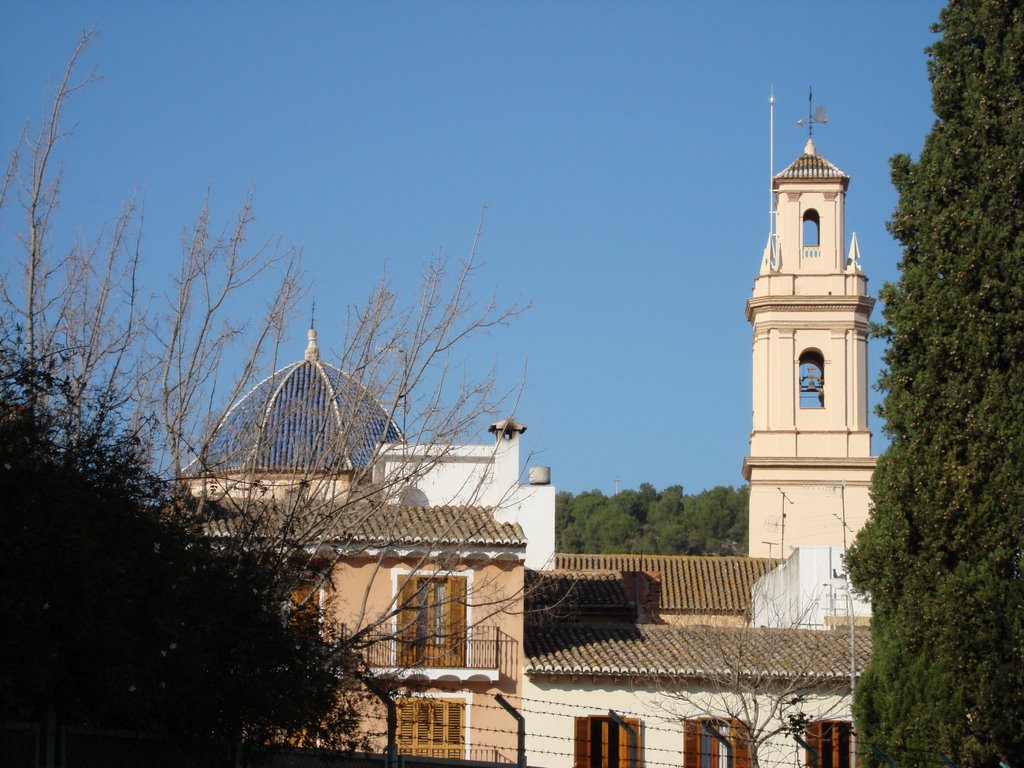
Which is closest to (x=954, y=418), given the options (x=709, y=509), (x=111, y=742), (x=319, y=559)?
(x=319, y=559)

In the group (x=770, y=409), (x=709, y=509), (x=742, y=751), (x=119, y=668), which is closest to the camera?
(x=119, y=668)

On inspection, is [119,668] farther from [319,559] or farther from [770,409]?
[770,409]

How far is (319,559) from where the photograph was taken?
19688 millimetres

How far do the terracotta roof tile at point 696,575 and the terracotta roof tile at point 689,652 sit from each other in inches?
386

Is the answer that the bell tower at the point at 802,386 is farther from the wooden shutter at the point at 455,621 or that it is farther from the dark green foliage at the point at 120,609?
the dark green foliage at the point at 120,609

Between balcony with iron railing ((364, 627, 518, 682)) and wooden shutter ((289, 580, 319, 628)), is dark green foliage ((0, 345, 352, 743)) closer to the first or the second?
wooden shutter ((289, 580, 319, 628))

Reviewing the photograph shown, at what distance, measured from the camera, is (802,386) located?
50500 millimetres

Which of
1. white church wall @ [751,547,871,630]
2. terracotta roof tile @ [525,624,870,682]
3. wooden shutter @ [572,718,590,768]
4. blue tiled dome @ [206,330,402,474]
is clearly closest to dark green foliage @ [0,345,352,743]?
blue tiled dome @ [206,330,402,474]

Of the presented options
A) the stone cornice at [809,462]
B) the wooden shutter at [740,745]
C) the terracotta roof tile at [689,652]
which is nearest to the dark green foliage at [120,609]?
the wooden shutter at [740,745]

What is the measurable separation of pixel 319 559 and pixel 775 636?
12.0m

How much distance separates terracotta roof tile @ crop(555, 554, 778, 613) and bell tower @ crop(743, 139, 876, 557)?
6062 millimetres

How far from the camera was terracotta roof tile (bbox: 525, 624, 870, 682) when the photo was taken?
27.3m

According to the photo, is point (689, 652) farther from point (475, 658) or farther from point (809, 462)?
point (809, 462)

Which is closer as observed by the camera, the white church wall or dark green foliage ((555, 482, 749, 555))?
the white church wall
